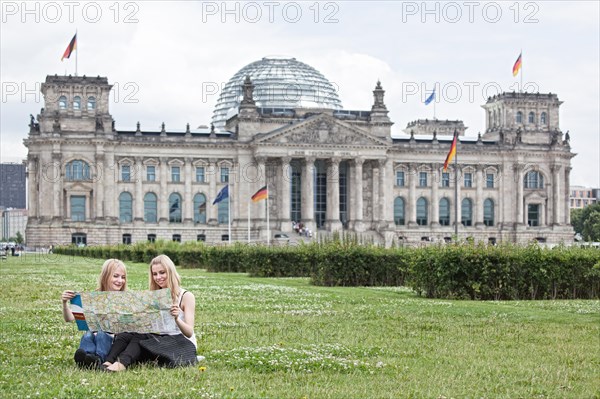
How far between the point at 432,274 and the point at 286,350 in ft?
59.6

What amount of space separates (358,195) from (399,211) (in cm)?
764

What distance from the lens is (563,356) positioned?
1877cm

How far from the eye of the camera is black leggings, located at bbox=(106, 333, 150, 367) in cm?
1603

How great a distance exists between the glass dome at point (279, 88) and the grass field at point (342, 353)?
318ft

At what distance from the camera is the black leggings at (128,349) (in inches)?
631

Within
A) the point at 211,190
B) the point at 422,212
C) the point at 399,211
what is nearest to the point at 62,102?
the point at 211,190

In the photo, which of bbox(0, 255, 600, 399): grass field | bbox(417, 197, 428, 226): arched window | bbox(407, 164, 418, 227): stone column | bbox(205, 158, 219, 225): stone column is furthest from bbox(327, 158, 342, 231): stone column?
bbox(0, 255, 600, 399): grass field

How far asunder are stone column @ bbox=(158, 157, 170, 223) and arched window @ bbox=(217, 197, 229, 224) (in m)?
5.89

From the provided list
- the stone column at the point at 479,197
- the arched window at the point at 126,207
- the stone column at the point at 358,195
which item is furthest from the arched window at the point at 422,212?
the arched window at the point at 126,207

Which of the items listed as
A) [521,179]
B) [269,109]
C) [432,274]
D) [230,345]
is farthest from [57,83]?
[230,345]

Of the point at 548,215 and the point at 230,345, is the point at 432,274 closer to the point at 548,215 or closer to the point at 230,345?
the point at 230,345

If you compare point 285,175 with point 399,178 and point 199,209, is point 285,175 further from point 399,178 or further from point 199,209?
point 399,178

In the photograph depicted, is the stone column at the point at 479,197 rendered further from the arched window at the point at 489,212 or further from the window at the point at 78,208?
the window at the point at 78,208

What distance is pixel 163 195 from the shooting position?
114312 millimetres
